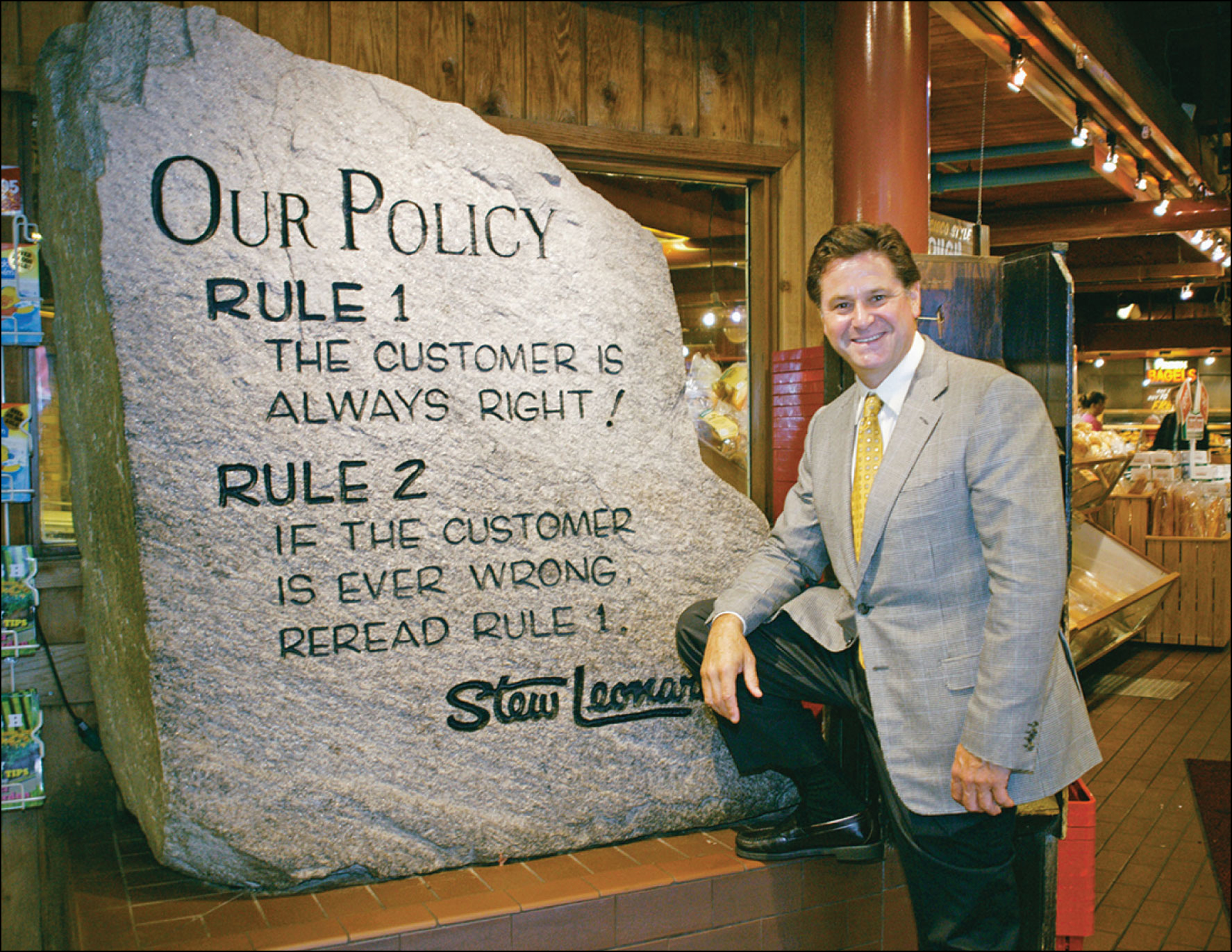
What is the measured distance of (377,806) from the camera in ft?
8.43

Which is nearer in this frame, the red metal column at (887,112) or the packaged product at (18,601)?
the packaged product at (18,601)

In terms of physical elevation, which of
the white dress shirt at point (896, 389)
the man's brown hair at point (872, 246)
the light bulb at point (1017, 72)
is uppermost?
the light bulb at point (1017, 72)

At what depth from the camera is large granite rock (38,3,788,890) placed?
2436 millimetres

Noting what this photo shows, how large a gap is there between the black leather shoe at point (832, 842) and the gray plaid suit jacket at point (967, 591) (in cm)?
57

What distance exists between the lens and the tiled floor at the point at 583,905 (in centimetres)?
231

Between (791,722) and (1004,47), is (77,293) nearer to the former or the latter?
(791,722)

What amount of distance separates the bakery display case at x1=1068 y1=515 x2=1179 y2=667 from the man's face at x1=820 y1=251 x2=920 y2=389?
120 inches

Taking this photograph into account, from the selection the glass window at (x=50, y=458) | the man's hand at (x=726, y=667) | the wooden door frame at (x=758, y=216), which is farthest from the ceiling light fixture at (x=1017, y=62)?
the glass window at (x=50, y=458)

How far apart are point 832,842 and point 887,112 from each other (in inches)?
99.4

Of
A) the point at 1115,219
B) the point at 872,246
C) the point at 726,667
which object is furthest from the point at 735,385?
the point at 1115,219

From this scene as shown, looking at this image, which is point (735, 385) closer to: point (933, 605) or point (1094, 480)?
point (933, 605)

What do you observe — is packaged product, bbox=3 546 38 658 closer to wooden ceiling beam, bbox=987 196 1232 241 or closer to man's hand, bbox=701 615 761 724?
man's hand, bbox=701 615 761 724

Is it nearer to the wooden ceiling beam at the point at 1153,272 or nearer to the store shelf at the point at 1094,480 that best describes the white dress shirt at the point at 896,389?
the store shelf at the point at 1094,480

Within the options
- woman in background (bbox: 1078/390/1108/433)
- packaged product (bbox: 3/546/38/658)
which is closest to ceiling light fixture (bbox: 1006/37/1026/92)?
packaged product (bbox: 3/546/38/658)
